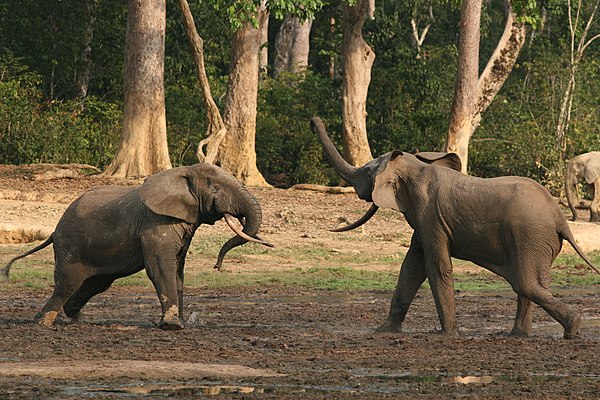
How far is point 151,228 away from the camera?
11922mm

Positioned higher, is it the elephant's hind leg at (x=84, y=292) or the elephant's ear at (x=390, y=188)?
the elephant's ear at (x=390, y=188)

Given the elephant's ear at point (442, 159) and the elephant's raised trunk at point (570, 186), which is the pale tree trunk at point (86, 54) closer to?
the elephant's raised trunk at point (570, 186)

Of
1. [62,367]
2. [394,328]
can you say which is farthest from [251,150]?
[62,367]

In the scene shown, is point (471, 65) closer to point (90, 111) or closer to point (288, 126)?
point (288, 126)

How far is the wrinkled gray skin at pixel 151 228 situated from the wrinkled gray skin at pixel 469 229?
133 centimetres

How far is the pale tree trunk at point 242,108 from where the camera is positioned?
27.0 metres

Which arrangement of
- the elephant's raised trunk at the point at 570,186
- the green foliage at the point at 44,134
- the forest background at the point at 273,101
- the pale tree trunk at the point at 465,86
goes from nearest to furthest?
1. the elephant's raised trunk at the point at 570,186
2. the pale tree trunk at the point at 465,86
3. the green foliage at the point at 44,134
4. the forest background at the point at 273,101

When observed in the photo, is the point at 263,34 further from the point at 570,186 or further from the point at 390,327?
the point at 390,327

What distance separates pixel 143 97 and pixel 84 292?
13.0 metres

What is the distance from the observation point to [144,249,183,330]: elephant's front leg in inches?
465

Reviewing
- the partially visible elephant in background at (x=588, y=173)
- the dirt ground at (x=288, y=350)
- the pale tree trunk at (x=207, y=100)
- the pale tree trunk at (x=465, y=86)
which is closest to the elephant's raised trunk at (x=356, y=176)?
the dirt ground at (x=288, y=350)

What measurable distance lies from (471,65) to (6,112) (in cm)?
934

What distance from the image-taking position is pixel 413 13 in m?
36.4

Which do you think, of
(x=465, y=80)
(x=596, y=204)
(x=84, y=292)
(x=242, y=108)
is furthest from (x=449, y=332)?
(x=596, y=204)
